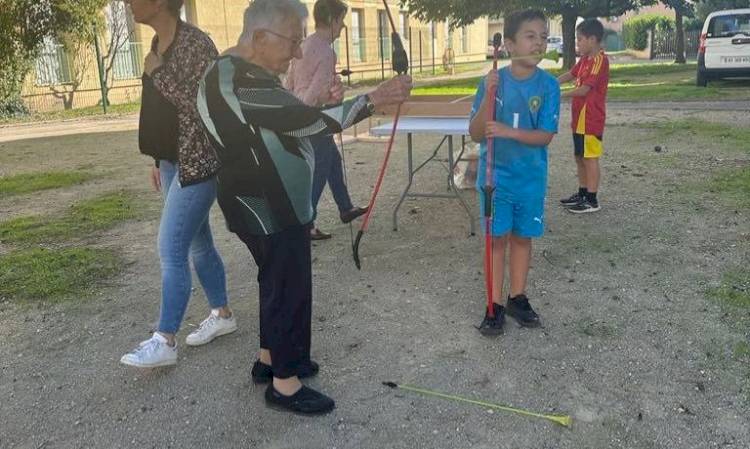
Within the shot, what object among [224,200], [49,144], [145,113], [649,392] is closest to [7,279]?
[145,113]

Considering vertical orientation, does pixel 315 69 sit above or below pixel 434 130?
above

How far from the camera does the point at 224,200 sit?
8.71 feet

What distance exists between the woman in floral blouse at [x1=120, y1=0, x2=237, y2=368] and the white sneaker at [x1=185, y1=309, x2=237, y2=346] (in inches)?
9.2

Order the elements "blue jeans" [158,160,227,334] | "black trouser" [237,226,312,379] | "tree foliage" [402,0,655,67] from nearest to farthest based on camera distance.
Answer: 1. "black trouser" [237,226,312,379]
2. "blue jeans" [158,160,227,334]
3. "tree foliage" [402,0,655,67]

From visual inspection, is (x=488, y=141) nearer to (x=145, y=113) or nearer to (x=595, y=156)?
(x=145, y=113)

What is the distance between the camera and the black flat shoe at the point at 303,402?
9.16 feet

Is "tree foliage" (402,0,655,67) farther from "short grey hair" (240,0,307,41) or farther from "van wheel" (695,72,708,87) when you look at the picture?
"short grey hair" (240,0,307,41)

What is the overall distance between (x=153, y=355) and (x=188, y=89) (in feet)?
3.99

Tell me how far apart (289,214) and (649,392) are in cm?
167

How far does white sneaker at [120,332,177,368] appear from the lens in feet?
10.1

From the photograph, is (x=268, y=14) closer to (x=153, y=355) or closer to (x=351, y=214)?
(x=153, y=355)

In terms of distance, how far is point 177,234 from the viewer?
303 cm

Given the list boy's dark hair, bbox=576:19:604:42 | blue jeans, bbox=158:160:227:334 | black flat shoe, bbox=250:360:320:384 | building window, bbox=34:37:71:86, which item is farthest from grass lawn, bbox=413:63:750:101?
building window, bbox=34:37:71:86

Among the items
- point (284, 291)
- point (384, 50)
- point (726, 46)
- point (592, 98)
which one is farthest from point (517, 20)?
point (384, 50)
